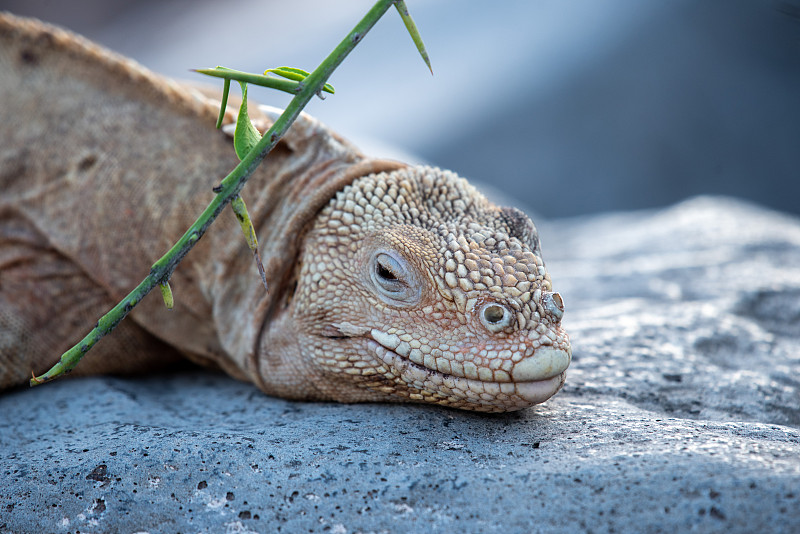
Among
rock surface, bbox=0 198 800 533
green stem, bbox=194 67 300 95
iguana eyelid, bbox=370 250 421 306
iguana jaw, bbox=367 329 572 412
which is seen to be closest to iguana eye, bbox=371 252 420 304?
iguana eyelid, bbox=370 250 421 306

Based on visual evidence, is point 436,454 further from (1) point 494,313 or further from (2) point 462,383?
(1) point 494,313

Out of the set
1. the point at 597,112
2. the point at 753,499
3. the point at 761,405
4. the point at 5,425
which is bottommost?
the point at 5,425

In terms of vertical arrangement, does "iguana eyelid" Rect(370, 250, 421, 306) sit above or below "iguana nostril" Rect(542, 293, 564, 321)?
below

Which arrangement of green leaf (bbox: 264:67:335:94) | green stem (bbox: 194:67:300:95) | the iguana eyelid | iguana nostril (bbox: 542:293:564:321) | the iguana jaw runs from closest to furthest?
green stem (bbox: 194:67:300:95)
green leaf (bbox: 264:67:335:94)
the iguana jaw
iguana nostril (bbox: 542:293:564:321)
the iguana eyelid

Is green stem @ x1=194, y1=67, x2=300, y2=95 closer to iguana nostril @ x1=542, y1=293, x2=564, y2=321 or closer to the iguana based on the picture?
the iguana

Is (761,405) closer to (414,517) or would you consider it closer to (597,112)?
(414,517)

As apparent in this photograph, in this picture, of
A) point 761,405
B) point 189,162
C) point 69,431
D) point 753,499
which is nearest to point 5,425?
point 69,431

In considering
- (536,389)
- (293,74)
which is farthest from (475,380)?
(293,74)
